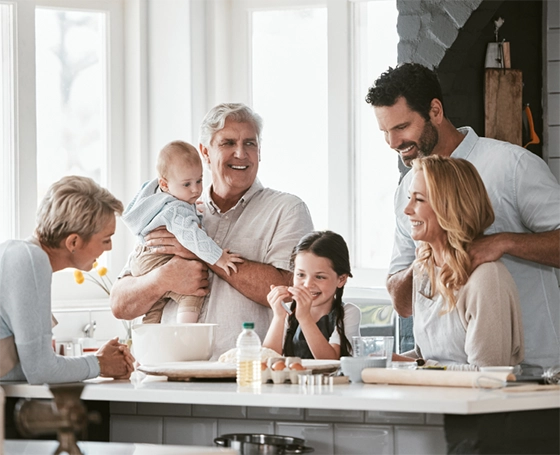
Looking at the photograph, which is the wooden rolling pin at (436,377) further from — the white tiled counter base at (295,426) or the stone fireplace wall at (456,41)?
the stone fireplace wall at (456,41)

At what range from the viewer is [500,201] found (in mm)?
2809

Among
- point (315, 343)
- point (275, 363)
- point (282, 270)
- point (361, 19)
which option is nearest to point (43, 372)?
point (275, 363)

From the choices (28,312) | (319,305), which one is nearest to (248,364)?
→ (28,312)

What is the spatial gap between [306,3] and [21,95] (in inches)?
59.1

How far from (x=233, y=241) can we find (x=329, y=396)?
1.28 metres

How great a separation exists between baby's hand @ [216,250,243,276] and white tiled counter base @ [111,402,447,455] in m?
0.84

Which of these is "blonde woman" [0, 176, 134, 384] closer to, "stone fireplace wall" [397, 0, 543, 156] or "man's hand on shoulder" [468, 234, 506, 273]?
"man's hand on shoulder" [468, 234, 506, 273]

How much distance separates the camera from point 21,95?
4520 mm

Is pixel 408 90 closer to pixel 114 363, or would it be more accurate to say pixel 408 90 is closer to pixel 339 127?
pixel 114 363

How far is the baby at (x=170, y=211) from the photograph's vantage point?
3.06m

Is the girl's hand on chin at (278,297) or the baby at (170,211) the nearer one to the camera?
the girl's hand on chin at (278,297)

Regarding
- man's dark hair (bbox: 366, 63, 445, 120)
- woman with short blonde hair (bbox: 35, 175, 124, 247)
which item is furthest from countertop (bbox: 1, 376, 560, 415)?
man's dark hair (bbox: 366, 63, 445, 120)

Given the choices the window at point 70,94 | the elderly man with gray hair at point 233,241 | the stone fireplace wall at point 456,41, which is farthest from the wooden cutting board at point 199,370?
the window at point 70,94

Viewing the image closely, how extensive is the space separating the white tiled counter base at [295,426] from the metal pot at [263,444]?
0.07m
